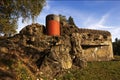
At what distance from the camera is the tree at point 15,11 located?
18.2 meters

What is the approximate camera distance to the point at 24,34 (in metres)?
23.6

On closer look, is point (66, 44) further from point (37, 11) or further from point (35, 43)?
point (37, 11)

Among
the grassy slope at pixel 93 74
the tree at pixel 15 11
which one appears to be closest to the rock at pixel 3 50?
the tree at pixel 15 11

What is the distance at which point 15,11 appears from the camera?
63.4 ft

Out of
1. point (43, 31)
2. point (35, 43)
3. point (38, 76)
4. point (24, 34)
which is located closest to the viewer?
point (38, 76)

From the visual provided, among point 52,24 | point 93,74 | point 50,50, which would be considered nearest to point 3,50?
point 50,50

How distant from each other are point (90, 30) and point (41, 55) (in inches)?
568

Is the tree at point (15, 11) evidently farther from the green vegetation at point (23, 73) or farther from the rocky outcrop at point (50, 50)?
the green vegetation at point (23, 73)

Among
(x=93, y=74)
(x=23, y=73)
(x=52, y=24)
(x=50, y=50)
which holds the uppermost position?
(x=52, y=24)

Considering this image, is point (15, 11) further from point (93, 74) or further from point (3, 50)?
point (93, 74)

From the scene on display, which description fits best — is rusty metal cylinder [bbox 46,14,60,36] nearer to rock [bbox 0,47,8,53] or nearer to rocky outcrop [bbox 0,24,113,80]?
rocky outcrop [bbox 0,24,113,80]

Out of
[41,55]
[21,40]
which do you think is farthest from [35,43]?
[41,55]

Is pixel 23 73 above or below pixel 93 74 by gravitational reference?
above

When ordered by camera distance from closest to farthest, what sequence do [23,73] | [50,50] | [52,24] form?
[23,73], [50,50], [52,24]
